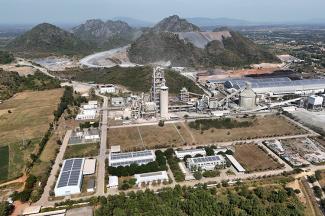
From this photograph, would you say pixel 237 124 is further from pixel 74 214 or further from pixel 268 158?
pixel 74 214

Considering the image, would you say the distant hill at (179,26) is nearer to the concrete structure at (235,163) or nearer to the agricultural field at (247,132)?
the agricultural field at (247,132)

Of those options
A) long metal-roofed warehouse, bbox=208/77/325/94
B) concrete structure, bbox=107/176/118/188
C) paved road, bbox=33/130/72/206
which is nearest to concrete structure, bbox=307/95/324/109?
long metal-roofed warehouse, bbox=208/77/325/94

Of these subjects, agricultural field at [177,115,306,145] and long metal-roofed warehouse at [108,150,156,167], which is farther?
agricultural field at [177,115,306,145]

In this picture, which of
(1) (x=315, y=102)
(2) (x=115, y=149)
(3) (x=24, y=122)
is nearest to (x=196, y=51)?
(1) (x=315, y=102)

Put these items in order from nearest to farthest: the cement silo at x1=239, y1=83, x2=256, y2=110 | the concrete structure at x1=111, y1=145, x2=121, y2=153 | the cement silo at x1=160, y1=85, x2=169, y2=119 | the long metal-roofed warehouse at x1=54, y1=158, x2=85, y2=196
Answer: the long metal-roofed warehouse at x1=54, y1=158, x2=85, y2=196
the concrete structure at x1=111, y1=145, x2=121, y2=153
the cement silo at x1=160, y1=85, x2=169, y2=119
the cement silo at x1=239, y1=83, x2=256, y2=110

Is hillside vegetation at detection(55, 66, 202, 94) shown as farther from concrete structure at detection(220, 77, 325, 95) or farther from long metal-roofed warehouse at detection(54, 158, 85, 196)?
long metal-roofed warehouse at detection(54, 158, 85, 196)

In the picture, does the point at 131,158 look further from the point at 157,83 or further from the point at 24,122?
the point at 24,122

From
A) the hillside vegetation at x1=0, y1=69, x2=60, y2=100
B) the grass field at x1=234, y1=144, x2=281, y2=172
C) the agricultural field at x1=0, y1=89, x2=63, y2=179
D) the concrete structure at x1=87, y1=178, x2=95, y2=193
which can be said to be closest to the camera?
the concrete structure at x1=87, y1=178, x2=95, y2=193
